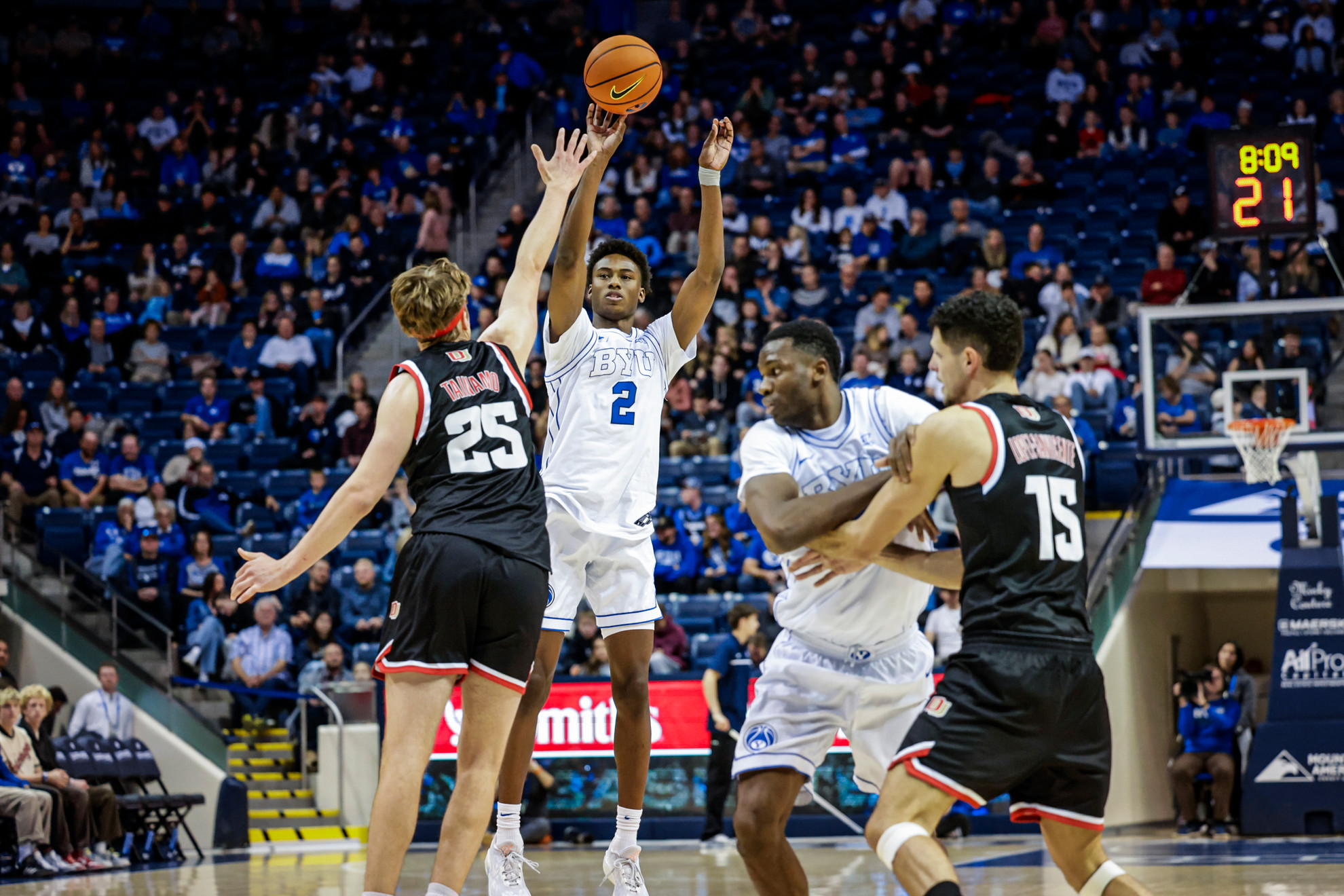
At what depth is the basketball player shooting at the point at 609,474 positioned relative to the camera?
6.82 m

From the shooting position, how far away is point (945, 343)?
4938 mm

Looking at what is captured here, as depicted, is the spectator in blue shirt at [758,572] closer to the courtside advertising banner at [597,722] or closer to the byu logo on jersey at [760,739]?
the courtside advertising banner at [597,722]

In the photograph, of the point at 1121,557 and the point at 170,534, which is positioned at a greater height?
the point at 170,534

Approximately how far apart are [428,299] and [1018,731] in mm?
2639

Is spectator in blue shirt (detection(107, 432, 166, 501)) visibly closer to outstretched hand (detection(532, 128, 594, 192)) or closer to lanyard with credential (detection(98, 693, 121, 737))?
lanyard with credential (detection(98, 693, 121, 737))

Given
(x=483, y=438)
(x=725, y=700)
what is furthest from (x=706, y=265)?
(x=725, y=700)

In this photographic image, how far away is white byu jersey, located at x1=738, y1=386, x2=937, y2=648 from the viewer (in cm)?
546

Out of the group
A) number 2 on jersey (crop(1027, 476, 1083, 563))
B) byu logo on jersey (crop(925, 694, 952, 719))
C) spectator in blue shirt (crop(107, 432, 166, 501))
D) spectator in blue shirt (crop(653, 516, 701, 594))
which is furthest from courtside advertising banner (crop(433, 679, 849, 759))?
number 2 on jersey (crop(1027, 476, 1083, 563))

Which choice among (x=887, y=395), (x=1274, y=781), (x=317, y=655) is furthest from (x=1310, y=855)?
(x=317, y=655)

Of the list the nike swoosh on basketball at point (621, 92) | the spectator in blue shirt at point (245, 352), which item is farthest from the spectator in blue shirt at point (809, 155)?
the nike swoosh on basketball at point (621, 92)

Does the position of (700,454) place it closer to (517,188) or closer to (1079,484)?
(517,188)

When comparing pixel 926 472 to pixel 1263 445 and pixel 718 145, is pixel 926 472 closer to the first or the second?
pixel 718 145

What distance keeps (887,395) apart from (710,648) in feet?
29.8

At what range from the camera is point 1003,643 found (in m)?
4.64
